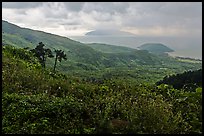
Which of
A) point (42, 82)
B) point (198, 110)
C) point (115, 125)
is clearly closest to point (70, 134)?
point (115, 125)

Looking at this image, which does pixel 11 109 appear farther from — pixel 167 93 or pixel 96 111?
pixel 167 93

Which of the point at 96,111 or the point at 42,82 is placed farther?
the point at 42,82

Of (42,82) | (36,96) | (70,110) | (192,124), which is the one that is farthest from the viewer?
(42,82)

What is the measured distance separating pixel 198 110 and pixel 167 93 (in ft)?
10.9

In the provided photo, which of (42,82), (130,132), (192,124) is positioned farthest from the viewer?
(42,82)

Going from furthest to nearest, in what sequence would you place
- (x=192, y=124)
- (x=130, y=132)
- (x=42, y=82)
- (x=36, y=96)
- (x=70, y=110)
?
(x=42, y=82) < (x=36, y=96) < (x=70, y=110) < (x=192, y=124) < (x=130, y=132)

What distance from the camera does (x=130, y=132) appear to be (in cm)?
648

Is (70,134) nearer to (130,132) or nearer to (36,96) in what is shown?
(130,132)

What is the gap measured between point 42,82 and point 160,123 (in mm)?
5694

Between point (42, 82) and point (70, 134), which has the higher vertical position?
point (42, 82)

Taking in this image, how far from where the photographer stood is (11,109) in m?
8.23

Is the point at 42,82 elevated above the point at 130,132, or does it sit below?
above

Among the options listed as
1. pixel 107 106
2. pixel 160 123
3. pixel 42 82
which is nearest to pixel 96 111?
pixel 107 106

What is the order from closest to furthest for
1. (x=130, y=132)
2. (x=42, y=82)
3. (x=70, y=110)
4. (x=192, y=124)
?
(x=130, y=132) → (x=192, y=124) → (x=70, y=110) → (x=42, y=82)
